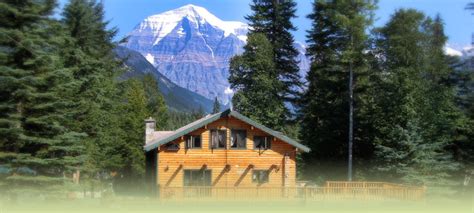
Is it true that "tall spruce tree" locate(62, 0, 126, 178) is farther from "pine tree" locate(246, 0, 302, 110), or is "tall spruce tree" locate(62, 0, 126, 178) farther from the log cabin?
"pine tree" locate(246, 0, 302, 110)

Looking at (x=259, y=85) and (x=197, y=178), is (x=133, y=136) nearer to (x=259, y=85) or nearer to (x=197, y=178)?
(x=259, y=85)

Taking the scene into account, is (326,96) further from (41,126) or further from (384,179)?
(41,126)

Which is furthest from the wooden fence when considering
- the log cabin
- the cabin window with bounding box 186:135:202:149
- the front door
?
the cabin window with bounding box 186:135:202:149

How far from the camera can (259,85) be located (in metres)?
48.7

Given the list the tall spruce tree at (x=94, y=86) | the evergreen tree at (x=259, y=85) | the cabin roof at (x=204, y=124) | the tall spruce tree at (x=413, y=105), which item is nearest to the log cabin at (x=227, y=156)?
the cabin roof at (x=204, y=124)

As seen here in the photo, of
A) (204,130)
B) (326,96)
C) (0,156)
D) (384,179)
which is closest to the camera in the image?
(0,156)

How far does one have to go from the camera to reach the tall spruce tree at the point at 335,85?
4450cm

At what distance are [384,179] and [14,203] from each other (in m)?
26.3

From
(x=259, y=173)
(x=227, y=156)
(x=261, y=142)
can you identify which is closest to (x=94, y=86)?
(x=227, y=156)

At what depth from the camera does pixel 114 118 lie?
159 feet

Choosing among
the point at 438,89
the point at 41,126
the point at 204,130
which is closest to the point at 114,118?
the point at 204,130

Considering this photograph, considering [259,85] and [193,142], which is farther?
[259,85]

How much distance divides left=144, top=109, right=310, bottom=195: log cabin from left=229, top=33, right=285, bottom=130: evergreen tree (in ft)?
33.7

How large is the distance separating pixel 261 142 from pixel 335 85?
37.8 feet
